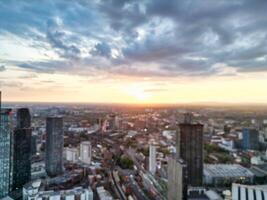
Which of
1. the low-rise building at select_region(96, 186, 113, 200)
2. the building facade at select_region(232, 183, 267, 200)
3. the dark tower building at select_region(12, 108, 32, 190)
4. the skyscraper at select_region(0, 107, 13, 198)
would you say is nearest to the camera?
the building facade at select_region(232, 183, 267, 200)

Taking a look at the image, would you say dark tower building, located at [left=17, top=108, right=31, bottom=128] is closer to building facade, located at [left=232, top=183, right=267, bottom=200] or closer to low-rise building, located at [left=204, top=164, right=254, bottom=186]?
low-rise building, located at [left=204, top=164, right=254, bottom=186]

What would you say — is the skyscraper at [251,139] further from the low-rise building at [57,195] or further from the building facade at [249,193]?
the low-rise building at [57,195]

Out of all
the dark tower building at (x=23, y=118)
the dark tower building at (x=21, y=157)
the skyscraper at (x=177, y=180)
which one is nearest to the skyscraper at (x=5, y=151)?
the dark tower building at (x=21, y=157)

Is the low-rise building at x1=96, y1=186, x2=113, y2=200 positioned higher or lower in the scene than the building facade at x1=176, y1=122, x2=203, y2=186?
lower

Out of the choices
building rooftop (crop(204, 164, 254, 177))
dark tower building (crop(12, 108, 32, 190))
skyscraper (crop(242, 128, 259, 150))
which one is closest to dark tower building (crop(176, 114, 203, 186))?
building rooftop (crop(204, 164, 254, 177))

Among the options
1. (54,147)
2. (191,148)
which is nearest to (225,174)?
(191,148)

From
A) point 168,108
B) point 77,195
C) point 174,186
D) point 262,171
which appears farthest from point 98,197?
point 168,108
